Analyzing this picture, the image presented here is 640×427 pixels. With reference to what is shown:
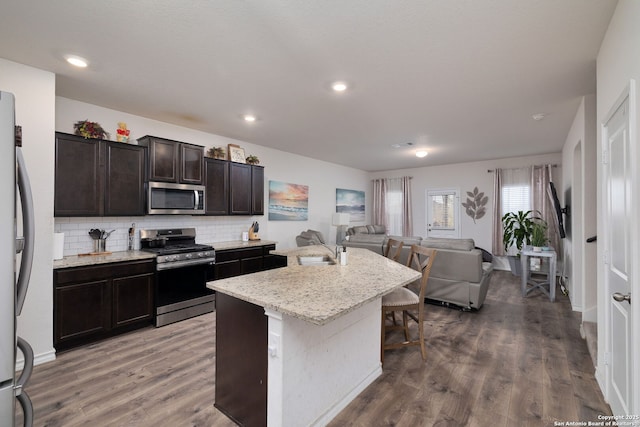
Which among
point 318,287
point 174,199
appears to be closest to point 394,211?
point 174,199

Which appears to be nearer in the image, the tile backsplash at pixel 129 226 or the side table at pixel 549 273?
the tile backsplash at pixel 129 226

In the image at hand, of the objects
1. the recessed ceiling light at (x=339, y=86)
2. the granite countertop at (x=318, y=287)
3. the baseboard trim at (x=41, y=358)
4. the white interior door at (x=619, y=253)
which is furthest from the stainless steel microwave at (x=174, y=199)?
the white interior door at (x=619, y=253)

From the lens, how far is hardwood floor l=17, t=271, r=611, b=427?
194cm

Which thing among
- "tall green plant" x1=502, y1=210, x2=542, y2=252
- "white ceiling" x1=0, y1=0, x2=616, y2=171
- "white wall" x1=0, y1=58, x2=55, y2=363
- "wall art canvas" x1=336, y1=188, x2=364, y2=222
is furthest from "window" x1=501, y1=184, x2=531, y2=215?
"white wall" x1=0, y1=58, x2=55, y2=363

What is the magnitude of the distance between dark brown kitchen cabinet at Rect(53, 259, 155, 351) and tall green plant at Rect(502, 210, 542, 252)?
644cm

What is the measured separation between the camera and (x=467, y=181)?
23.5ft

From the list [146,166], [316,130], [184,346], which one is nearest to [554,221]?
[316,130]

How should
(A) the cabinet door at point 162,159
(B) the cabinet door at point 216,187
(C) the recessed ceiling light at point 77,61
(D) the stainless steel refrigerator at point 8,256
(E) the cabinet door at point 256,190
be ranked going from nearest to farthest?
1. (D) the stainless steel refrigerator at point 8,256
2. (C) the recessed ceiling light at point 77,61
3. (A) the cabinet door at point 162,159
4. (B) the cabinet door at point 216,187
5. (E) the cabinet door at point 256,190

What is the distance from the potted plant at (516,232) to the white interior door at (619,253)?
418cm

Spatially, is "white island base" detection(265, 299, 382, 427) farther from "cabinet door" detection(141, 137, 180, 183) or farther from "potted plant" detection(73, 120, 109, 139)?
"potted plant" detection(73, 120, 109, 139)

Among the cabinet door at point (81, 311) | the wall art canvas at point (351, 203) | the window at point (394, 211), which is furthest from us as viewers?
the window at point (394, 211)

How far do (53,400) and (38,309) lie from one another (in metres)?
0.95

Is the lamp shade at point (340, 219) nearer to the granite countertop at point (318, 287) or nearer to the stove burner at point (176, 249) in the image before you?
the stove burner at point (176, 249)

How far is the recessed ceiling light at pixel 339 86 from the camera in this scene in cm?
285
